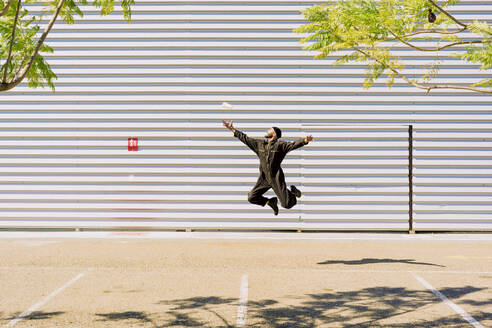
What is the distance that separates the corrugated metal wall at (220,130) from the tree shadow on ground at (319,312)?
6871 millimetres

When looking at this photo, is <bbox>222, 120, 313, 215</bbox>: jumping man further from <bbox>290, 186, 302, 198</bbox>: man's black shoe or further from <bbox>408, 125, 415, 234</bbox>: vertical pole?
<bbox>408, 125, 415, 234</bbox>: vertical pole

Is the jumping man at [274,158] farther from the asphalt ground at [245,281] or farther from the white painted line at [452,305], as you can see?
the white painted line at [452,305]

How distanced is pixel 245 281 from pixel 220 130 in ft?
21.6

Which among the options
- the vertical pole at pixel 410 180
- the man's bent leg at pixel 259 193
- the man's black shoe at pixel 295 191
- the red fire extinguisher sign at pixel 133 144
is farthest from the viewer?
the red fire extinguisher sign at pixel 133 144

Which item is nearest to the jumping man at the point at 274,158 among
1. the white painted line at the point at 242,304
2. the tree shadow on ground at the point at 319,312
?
the white painted line at the point at 242,304

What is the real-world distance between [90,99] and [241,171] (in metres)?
4.10

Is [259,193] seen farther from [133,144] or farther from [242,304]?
[133,144]

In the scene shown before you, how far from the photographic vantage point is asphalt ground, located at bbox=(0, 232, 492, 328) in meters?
6.73

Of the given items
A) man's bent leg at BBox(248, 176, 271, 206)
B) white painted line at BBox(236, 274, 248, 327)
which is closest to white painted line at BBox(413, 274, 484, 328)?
white painted line at BBox(236, 274, 248, 327)

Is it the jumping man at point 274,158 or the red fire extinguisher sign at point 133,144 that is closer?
the jumping man at point 274,158

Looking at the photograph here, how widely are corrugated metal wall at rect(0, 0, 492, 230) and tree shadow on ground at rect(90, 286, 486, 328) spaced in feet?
22.5

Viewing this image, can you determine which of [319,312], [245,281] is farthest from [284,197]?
[319,312]

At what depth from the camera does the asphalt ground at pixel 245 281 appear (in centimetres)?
673

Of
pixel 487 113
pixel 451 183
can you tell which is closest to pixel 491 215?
pixel 451 183
